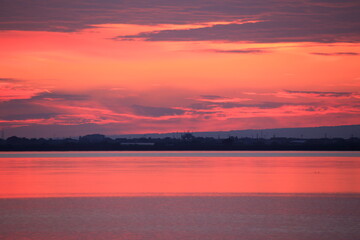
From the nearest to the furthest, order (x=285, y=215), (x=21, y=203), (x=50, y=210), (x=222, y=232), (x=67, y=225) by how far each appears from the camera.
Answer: (x=222, y=232)
(x=67, y=225)
(x=285, y=215)
(x=50, y=210)
(x=21, y=203)

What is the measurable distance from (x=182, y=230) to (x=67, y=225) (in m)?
5.36

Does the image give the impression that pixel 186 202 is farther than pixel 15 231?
Yes

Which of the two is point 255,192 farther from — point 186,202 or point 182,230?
Answer: point 182,230

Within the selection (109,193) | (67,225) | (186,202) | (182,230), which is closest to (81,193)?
(109,193)

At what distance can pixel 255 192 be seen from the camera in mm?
42750

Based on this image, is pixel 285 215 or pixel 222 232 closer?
pixel 222 232

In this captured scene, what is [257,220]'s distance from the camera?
92.8 feet

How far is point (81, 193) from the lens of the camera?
42000 mm

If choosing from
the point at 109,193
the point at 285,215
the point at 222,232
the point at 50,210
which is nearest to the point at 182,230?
the point at 222,232

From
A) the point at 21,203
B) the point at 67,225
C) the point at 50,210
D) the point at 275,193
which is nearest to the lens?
the point at 67,225

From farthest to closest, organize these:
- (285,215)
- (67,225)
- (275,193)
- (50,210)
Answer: (275,193) < (50,210) < (285,215) < (67,225)

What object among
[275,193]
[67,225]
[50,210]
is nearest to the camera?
[67,225]

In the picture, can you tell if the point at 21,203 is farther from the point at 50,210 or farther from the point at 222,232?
the point at 222,232

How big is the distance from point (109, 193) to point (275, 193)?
1157 cm
